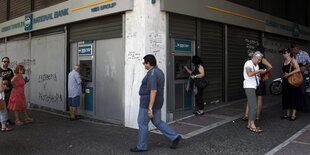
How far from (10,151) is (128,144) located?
7.05 feet

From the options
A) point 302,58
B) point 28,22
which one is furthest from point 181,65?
point 28,22

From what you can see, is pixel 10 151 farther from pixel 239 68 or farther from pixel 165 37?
pixel 239 68

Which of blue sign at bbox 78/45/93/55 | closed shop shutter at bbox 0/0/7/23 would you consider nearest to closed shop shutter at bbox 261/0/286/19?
blue sign at bbox 78/45/93/55

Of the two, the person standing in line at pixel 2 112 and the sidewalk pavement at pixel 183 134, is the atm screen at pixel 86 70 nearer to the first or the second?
the sidewalk pavement at pixel 183 134

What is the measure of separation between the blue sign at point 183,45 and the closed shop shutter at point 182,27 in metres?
0.13

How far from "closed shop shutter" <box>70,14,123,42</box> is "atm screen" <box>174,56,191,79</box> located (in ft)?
5.62

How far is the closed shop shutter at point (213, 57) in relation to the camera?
8.48 meters

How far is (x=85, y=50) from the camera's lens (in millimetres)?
8484

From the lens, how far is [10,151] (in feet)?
16.4

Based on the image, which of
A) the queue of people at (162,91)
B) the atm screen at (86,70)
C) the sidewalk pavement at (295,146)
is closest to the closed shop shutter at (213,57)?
the queue of people at (162,91)

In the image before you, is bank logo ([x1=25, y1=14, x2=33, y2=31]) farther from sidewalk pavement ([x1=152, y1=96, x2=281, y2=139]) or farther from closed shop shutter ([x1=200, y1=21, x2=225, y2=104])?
sidewalk pavement ([x1=152, y1=96, x2=281, y2=139])

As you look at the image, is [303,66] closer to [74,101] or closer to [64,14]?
[74,101]

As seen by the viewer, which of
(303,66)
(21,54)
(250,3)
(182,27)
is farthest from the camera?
(21,54)

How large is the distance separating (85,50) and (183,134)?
426 centimetres
